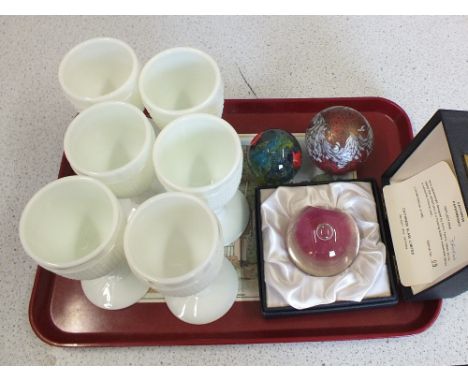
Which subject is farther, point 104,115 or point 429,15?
point 429,15

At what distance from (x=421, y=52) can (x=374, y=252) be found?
0.38 metres

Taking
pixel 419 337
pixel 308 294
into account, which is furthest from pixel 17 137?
pixel 419 337

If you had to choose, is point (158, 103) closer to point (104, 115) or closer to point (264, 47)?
point (104, 115)

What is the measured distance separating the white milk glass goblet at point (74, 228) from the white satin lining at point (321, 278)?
165 millimetres

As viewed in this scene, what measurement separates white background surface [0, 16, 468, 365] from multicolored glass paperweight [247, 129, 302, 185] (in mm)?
163

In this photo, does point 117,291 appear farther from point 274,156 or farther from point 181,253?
point 274,156

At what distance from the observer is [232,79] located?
2.22ft

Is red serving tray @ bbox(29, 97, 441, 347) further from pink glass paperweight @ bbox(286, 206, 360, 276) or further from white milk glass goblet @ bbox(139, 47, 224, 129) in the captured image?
white milk glass goblet @ bbox(139, 47, 224, 129)

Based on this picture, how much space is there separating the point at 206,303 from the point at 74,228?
0.54ft

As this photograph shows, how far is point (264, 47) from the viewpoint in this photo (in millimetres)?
708

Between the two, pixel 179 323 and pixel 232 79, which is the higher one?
pixel 232 79

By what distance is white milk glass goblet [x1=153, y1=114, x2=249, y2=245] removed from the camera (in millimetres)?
414

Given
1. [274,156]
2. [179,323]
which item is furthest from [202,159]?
[179,323]

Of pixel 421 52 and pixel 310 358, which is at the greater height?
pixel 421 52
